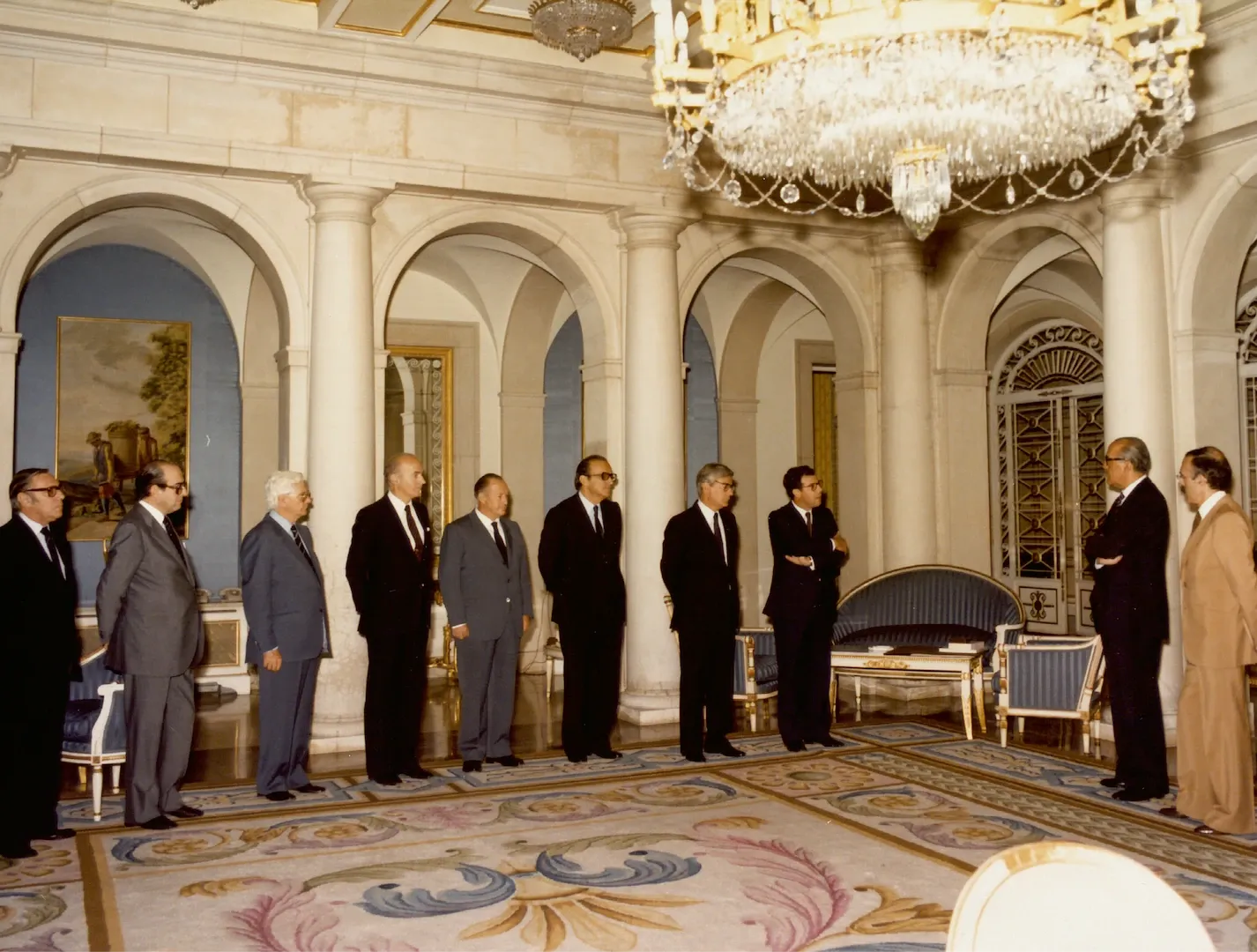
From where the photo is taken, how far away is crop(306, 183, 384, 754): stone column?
7.71m

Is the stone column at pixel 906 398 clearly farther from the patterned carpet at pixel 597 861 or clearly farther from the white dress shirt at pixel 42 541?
the white dress shirt at pixel 42 541

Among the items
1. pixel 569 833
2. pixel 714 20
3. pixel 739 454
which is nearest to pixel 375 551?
pixel 569 833

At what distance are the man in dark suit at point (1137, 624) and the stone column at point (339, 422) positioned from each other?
4.42m

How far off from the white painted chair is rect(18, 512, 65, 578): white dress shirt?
4.72 meters

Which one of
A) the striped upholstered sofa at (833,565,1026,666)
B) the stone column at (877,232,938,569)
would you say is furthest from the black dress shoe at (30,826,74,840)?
the stone column at (877,232,938,569)

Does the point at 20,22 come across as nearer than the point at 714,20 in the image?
No

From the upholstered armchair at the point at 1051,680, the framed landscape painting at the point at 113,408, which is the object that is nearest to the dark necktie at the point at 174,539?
the upholstered armchair at the point at 1051,680

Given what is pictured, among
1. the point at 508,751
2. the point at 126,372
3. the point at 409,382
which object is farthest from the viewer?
the point at 409,382

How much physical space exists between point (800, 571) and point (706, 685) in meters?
0.86

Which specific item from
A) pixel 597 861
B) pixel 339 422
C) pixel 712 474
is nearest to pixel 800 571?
pixel 712 474

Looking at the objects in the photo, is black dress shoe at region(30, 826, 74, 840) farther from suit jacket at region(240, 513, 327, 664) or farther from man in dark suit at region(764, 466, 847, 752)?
man in dark suit at region(764, 466, 847, 752)

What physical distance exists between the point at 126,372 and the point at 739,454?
19.9 ft

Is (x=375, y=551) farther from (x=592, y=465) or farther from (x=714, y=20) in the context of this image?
(x=714, y=20)

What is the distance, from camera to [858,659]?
8016 millimetres
